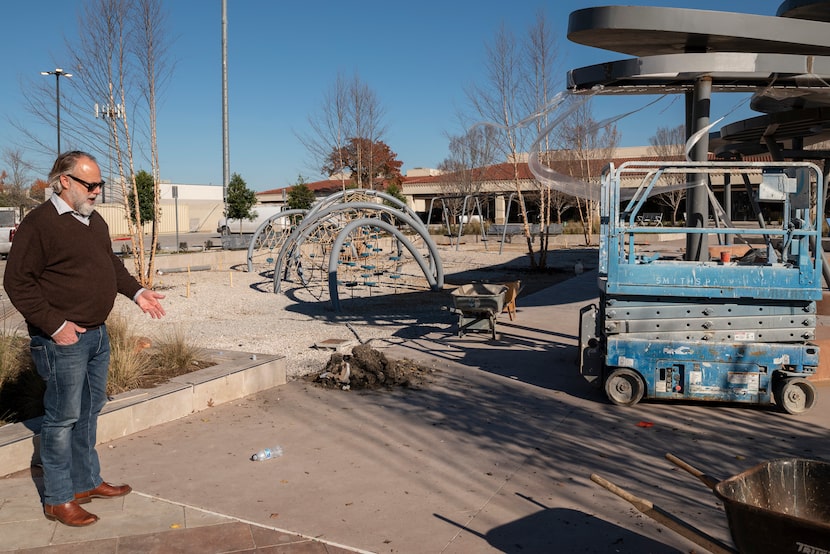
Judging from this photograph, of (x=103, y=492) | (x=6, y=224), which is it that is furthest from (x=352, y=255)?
(x=103, y=492)

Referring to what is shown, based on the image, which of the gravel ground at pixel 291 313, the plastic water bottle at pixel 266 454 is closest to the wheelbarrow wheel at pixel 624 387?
the plastic water bottle at pixel 266 454

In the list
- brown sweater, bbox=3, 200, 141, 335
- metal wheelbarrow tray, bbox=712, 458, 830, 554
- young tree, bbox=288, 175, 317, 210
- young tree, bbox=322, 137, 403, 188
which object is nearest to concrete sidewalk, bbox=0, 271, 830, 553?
metal wheelbarrow tray, bbox=712, 458, 830, 554

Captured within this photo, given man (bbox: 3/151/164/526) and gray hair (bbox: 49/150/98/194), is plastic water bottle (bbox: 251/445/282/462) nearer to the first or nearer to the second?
man (bbox: 3/151/164/526)

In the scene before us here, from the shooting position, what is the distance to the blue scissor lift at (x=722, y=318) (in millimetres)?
6660

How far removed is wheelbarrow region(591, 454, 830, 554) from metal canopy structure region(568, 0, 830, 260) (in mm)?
5206

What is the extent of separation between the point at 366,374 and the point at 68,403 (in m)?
4.30

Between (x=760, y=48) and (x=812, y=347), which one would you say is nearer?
(x=812, y=347)

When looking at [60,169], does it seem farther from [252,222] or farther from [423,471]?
[252,222]

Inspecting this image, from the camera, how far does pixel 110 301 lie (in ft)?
14.2

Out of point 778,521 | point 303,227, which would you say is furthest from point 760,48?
point 303,227

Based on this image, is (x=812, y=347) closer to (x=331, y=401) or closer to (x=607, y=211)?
(x=607, y=211)

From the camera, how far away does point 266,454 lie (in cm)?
566

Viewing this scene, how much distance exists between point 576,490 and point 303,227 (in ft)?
48.8

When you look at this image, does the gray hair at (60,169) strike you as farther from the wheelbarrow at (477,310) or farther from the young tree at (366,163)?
the young tree at (366,163)
